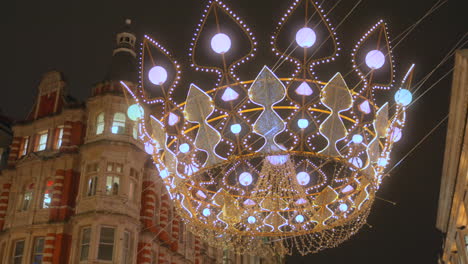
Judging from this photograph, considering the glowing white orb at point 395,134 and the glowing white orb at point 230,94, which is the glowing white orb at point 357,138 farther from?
the glowing white orb at point 230,94

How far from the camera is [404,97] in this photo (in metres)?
10.3

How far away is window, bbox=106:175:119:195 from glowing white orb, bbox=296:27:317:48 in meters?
15.7

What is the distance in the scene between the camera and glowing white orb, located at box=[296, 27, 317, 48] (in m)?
8.80

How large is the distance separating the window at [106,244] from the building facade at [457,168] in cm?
1490

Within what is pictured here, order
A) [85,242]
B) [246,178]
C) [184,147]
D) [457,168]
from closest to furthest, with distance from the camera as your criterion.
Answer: [184,147]
[246,178]
[85,242]
[457,168]

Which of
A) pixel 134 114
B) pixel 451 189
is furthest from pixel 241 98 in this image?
pixel 451 189

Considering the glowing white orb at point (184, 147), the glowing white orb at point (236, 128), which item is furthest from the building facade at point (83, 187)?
the glowing white orb at point (236, 128)

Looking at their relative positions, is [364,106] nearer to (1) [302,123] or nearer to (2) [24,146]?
(1) [302,123]

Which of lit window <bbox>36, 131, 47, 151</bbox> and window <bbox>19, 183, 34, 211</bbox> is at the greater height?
lit window <bbox>36, 131, 47, 151</bbox>

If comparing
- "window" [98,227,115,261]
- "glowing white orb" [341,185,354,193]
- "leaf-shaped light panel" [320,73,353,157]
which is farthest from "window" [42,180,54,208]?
"leaf-shaped light panel" [320,73,353,157]

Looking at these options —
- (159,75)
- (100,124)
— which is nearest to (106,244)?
(100,124)

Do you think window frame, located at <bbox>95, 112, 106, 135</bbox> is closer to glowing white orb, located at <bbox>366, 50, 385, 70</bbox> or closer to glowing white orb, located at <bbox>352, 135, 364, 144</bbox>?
glowing white orb, located at <bbox>352, 135, 364, 144</bbox>

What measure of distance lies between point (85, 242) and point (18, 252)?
3.57 metres

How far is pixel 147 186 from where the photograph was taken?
24.3m
